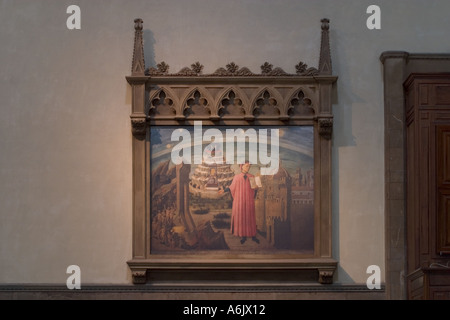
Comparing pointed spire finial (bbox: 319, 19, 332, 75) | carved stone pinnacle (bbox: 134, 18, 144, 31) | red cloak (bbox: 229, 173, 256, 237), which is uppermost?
carved stone pinnacle (bbox: 134, 18, 144, 31)

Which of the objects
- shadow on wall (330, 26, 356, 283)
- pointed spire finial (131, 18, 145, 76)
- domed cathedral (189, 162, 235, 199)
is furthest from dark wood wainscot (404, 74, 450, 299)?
pointed spire finial (131, 18, 145, 76)

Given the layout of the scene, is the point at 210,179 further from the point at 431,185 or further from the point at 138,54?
the point at 431,185

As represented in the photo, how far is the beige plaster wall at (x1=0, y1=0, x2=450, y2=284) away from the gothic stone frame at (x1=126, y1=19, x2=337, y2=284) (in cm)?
14

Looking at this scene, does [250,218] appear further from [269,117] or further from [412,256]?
[412,256]

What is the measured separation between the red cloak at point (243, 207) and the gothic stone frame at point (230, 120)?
1.16 ft

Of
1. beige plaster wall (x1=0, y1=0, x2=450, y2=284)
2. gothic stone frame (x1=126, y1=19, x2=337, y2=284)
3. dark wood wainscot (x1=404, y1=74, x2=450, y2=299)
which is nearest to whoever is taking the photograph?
dark wood wainscot (x1=404, y1=74, x2=450, y2=299)

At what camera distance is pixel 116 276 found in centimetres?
711

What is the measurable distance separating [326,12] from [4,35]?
3.94 metres

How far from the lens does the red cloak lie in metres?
7.08

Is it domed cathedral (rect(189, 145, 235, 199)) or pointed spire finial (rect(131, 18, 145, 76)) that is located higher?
pointed spire finial (rect(131, 18, 145, 76))

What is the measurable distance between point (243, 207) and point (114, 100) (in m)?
2.02

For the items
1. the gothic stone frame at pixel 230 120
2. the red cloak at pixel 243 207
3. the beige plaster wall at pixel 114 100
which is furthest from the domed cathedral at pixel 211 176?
the beige plaster wall at pixel 114 100

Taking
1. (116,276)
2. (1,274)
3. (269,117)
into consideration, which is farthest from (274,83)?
(1,274)

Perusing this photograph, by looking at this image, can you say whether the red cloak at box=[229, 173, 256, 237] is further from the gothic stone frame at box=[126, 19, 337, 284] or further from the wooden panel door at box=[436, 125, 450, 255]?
the wooden panel door at box=[436, 125, 450, 255]
